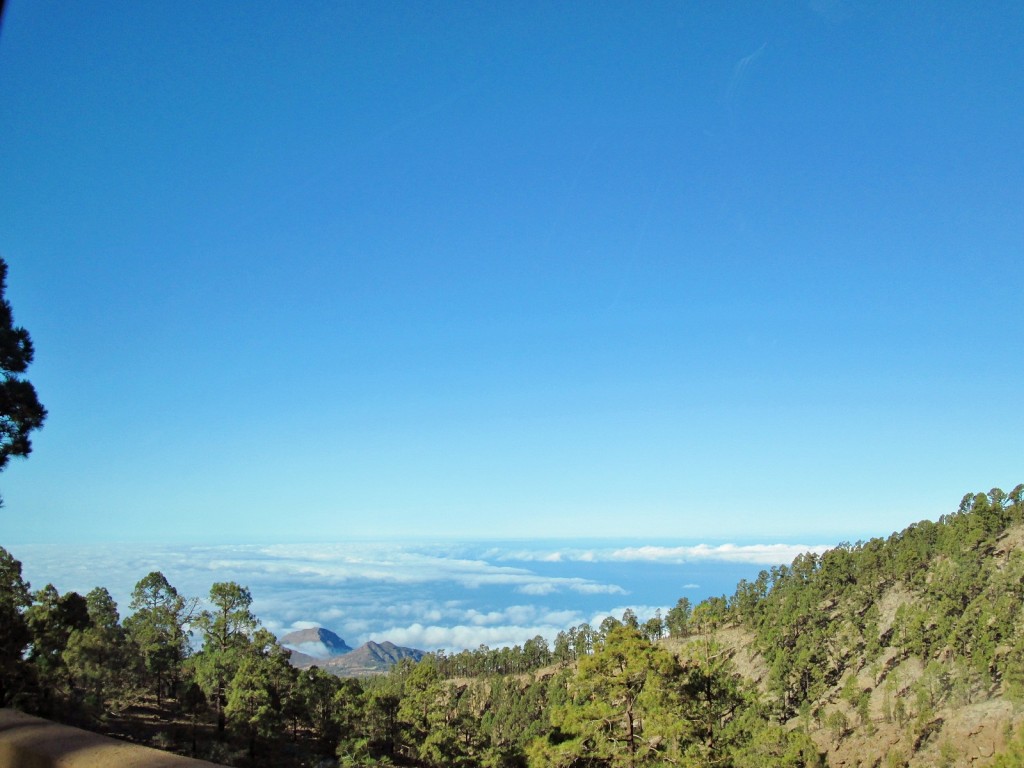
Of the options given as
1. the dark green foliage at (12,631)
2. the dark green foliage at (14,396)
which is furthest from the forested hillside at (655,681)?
the dark green foliage at (14,396)

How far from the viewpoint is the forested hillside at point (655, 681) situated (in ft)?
69.7

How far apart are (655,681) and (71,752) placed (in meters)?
21.3

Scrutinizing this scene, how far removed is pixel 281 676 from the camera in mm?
28750

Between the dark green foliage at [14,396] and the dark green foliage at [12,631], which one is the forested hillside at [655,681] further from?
the dark green foliage at [14,396]

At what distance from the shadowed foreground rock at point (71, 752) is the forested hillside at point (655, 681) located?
9.09 metres

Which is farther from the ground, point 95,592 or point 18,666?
point 18,666

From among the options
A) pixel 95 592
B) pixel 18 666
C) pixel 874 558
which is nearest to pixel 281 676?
pixel 95 592

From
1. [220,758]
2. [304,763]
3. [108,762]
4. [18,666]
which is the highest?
[108,762]

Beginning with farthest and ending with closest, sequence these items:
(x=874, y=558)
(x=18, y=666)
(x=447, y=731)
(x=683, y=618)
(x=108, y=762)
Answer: (x=683, y=618) → (x=874, y=558) → (x=447, y=731) → (x=18, y=666) → (x=108, y=762)

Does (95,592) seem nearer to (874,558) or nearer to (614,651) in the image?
(614,651)

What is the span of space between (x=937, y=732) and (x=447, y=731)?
39.1m

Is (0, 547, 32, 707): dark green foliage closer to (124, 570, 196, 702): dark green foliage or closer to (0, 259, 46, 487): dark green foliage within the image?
(0, 259, 46, 487): dark green foliage

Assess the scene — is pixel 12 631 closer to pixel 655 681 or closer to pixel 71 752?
pixel 71 752

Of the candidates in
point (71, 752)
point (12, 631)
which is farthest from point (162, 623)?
point (71, 752)
